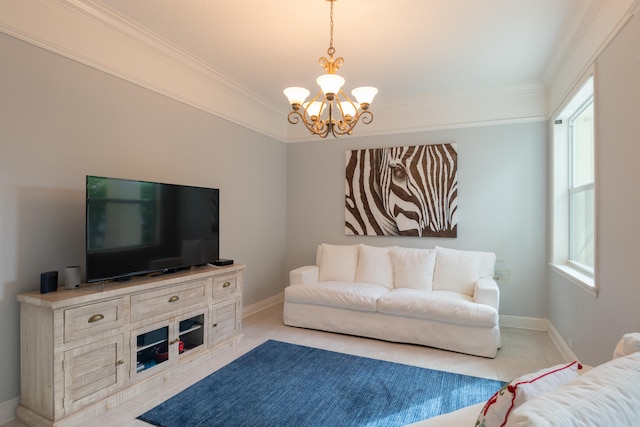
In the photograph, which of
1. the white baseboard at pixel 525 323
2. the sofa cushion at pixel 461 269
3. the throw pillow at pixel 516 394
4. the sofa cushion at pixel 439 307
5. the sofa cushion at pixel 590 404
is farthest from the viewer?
the white baseboard at pixel 525 323

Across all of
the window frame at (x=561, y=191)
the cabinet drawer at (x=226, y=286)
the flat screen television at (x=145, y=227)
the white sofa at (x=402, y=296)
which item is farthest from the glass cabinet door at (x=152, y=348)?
the window frame at (x=561, y=191)

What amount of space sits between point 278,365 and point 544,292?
3140 mm

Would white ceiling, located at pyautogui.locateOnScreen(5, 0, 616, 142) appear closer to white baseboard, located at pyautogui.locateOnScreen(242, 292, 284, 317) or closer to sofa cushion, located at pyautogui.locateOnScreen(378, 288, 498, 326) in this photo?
sofa cushion, located at pyautogui.locateOnScreen(378, 288, 498, 326)

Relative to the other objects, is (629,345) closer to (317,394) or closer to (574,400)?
(574,400)

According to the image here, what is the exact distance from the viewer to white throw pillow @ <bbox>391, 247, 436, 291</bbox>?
4035mm

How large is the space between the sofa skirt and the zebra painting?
136 cm

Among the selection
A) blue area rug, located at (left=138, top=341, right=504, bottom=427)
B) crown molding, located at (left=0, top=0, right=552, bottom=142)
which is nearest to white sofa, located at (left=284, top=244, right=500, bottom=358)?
blue area rug, located at (left=138, top=341, right=504, bottom=427)

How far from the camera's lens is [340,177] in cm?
502

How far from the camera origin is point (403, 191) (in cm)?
461

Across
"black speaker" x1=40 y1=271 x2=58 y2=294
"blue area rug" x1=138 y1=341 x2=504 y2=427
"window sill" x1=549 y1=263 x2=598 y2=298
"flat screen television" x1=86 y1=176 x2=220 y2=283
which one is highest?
"flat screen television" x1=86 y1=176 x2=220 y2=283

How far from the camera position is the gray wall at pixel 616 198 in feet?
6.15

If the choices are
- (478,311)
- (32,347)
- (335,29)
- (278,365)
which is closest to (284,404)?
(278,365)

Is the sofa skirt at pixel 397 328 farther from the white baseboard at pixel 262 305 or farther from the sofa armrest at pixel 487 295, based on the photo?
the white baseboard at pixel 262 305

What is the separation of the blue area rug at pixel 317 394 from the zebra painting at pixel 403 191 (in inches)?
78.2
